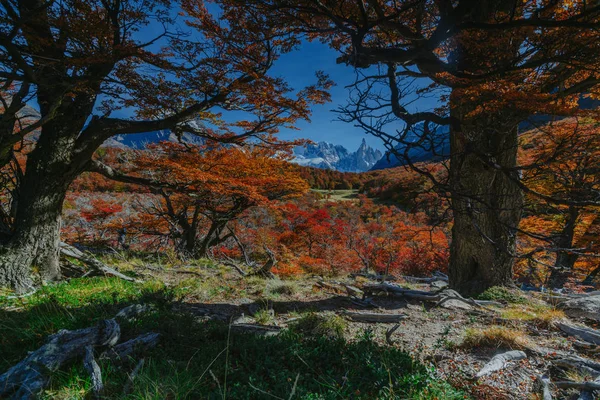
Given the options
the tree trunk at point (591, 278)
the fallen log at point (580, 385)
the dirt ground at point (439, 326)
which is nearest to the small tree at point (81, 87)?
the dirt ground at point (439, 326)

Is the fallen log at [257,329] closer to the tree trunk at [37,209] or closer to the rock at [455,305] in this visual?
the rock at [455,305]

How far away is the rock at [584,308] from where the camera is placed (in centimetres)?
341

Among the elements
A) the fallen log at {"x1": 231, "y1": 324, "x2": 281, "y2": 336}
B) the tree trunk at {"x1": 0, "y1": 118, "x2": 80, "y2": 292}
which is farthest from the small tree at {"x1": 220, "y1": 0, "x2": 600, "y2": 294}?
the tree trunk at {"x1": 0, "y1": 118, "x2": 80, "y2": 292}

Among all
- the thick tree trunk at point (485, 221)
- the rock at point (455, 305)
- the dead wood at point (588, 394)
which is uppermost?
the thick tree trunk at point (485, 221)

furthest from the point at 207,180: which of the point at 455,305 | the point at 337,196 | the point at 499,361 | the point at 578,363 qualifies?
the point at 337,196

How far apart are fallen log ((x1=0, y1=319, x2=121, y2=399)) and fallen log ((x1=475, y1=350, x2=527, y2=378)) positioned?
3085 millimetres

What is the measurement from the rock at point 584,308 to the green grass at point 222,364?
10.0ft

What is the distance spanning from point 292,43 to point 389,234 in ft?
55.0

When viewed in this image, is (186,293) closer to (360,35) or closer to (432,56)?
(360,35)

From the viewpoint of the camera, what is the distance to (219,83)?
16.5 ft

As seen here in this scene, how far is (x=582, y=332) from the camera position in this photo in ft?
9.02

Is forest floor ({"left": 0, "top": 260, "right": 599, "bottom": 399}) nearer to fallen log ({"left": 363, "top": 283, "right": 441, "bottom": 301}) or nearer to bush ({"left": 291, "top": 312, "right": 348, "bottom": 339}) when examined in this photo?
bush ({"left": 291, "top": 312, "right": 348, "bottom": 339})

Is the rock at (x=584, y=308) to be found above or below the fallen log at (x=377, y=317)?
above

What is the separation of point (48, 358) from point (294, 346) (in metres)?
1.88
